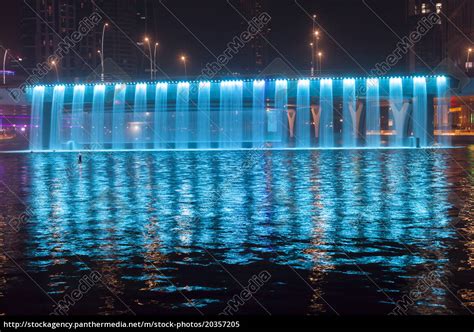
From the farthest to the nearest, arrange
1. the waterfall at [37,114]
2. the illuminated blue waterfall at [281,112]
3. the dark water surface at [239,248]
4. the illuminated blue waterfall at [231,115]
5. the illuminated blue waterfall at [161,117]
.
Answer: the waterfall at [37,114] → the illuminated blue waterfall at [161,117] → the illuminated blue waterfall at [231,115] → the illuminated blue waterfall at [281,112] → the dark water surface at [239,248]

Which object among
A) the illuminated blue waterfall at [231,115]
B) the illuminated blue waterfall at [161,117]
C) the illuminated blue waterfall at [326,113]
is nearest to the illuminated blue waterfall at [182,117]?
the illuminated blue waterfall at [161,117]

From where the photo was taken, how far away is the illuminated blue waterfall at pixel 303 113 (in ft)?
261

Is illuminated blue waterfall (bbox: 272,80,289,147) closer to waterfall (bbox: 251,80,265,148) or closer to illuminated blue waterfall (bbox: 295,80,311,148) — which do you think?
illuminated blue waterfall (bbox: 295,80,311,148)

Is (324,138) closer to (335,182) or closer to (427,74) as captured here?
(427,74)

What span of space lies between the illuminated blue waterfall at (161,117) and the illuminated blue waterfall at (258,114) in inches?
406

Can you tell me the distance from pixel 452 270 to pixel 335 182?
1761cm

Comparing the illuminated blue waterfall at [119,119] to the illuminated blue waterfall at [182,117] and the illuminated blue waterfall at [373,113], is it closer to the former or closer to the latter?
the illuminated blue waterfall at [182,117]

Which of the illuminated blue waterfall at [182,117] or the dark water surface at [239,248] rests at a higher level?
the illuminated blue waterfall at [182,117]

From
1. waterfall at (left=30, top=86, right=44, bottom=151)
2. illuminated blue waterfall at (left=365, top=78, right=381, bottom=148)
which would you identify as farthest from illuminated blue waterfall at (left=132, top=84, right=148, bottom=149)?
illuminated blue waterfall at (left=365, top=78, right=381, bottom=148)

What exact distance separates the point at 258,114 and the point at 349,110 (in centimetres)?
1111

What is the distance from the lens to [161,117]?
87.1 meters

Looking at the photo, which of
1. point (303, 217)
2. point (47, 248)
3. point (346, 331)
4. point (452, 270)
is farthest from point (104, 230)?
point (346, 331)

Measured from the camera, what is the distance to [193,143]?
86.9 m

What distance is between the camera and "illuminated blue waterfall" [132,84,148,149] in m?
84.0
